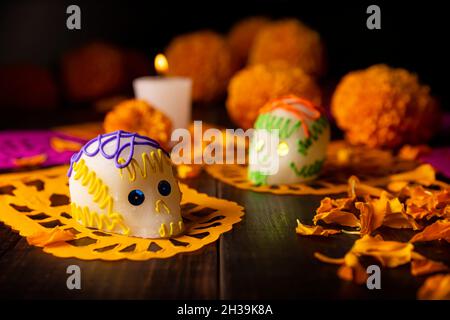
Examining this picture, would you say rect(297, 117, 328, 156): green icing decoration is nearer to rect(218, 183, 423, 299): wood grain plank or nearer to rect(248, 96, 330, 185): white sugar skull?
rect(248, 96, 330, 185): white sugar skull

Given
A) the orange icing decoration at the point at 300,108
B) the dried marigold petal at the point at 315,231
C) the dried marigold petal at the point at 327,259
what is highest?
the orange icing decoration at the point at 300,108

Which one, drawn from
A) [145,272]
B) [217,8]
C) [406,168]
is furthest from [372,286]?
[217,8]

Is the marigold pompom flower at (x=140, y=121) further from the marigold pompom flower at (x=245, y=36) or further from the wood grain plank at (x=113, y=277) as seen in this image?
the marigold pompom flower at (x=245, y=36)

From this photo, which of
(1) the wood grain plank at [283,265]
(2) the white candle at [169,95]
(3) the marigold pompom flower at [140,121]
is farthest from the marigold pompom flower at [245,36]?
(1) the wood grain plank at [283,265]

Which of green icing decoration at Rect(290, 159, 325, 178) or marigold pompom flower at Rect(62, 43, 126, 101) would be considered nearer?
green icing decoration at Rect(290, 159, 325, 178)

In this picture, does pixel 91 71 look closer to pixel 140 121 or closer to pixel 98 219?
pixel 140 121

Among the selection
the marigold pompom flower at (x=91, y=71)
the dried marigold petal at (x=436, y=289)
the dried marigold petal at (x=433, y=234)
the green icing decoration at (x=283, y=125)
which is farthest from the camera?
the marigold pompom flower at (x=91, y=71)

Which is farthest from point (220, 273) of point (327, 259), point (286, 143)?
point (286, 143)

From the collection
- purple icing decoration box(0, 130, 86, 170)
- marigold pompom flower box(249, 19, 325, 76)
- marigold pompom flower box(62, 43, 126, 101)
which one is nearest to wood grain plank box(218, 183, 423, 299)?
purple icing decoration box(0, 130, 86, 170)

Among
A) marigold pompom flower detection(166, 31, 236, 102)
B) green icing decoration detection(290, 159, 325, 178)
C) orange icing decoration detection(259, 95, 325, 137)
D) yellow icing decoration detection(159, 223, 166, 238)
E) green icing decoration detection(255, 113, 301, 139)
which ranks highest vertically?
marigold pompom flower detection(166, 31, 236, 102)
